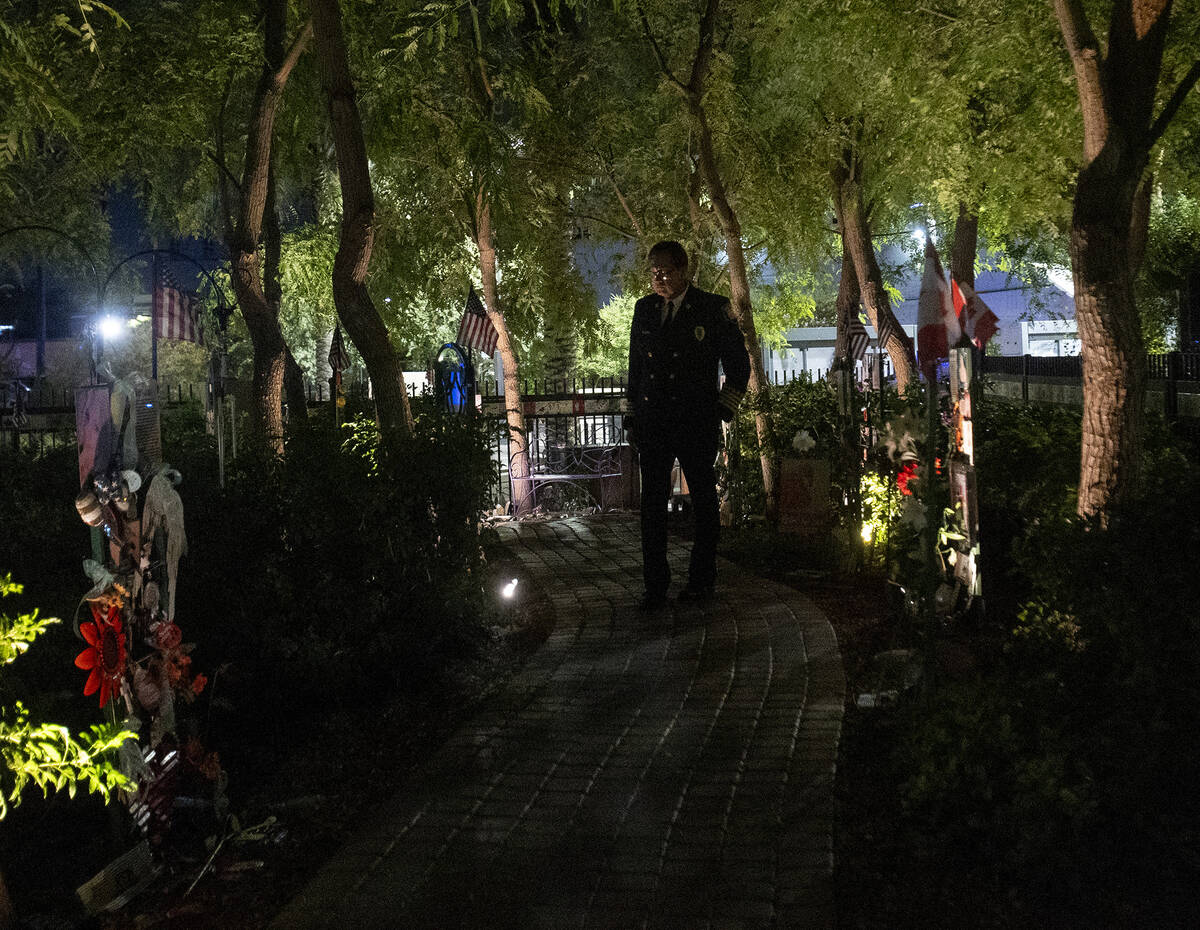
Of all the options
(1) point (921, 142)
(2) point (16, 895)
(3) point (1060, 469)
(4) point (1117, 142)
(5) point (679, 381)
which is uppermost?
(1) point (921, 142)

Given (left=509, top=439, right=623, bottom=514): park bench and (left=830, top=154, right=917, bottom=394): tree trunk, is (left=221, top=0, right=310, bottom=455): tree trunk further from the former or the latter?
(left=830, top=154, right=917, bottom=394): tree trunk

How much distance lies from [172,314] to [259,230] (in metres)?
2.92

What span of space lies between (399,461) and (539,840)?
2688 millimetres

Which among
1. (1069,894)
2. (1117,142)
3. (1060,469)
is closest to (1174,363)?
(1060,469)

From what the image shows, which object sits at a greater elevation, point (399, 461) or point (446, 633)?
point (399, 461)

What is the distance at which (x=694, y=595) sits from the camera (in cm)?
725

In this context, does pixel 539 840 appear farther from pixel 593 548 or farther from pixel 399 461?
pixel 593 548

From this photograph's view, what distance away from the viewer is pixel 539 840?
383cm

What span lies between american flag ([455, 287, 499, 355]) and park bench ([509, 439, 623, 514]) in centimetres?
168

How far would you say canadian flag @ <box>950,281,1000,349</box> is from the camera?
5131 mm

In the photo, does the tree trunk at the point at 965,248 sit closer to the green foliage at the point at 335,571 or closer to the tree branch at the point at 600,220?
the tree branch at the point at 600,220

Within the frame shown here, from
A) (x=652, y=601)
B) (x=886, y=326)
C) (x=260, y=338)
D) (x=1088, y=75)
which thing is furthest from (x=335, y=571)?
(x=886, y=326)

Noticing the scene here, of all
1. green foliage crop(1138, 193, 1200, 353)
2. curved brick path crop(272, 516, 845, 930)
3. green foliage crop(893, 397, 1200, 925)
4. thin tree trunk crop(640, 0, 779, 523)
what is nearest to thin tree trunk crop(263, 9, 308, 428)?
thin tree trunk crop(640, 0, 779, 523)

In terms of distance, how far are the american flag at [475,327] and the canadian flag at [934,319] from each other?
459 inches
